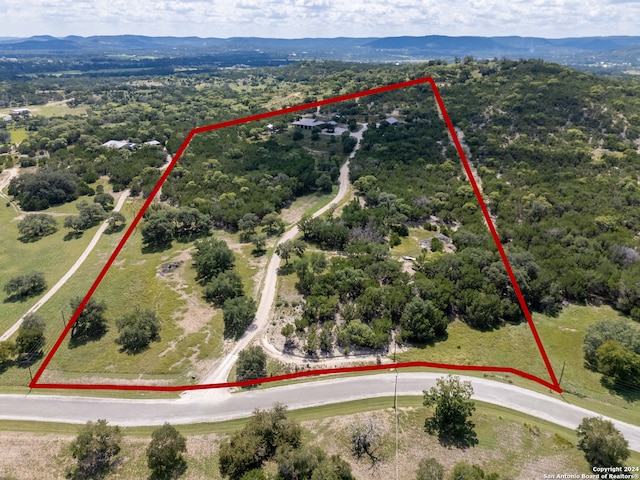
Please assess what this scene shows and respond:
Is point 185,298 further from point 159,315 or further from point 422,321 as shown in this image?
point 422,321

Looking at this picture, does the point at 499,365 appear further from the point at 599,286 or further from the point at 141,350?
the point at 141,350

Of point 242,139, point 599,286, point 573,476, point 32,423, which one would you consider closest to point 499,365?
point 573,476

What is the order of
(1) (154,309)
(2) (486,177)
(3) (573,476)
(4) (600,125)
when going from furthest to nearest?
(4) (600,125) → (2) (486,177) → (1) (154,309) → (3) (573,476)

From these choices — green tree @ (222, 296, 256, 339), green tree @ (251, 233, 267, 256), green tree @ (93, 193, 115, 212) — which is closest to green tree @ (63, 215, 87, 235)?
green tree @ (93, 193, 115, 212)

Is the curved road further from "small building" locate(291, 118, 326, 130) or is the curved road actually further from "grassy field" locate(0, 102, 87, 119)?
"grassy field" locate(0, 102, 87, 119)

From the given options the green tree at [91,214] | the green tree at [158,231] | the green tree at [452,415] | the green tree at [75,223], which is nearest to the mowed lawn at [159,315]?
the green tree at [158,231]

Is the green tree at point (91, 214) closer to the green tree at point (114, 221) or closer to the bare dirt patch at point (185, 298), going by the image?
the green tree at point (114, 221)
